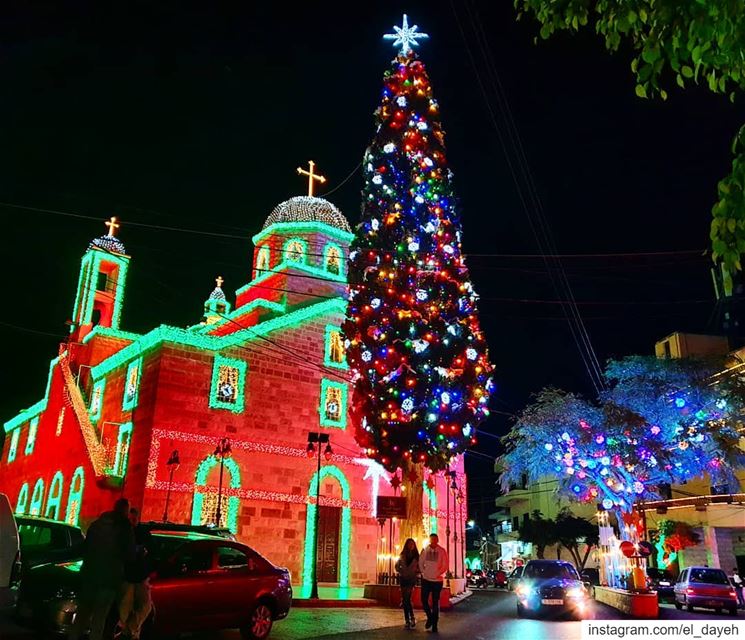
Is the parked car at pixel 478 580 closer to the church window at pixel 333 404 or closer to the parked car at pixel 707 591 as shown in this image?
the church window at pixel 333 404

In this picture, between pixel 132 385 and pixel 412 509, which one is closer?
pixel 412 509

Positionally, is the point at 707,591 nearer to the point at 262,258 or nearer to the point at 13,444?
the point at 262,258

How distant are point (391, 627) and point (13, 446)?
36.9m

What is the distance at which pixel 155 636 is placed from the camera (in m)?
9.93

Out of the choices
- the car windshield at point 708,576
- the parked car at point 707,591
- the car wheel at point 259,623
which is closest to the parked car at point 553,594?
the parked car at point 707,591

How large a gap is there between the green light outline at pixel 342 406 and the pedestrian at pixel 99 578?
21688mm

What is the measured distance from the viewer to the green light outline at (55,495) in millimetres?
31438

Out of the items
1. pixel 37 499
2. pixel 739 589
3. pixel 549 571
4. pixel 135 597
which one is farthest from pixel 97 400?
pixel 739 589

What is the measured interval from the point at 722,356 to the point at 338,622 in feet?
66.2

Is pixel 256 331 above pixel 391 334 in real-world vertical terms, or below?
above

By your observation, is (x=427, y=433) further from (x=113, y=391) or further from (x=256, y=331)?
(x=113, y=391)

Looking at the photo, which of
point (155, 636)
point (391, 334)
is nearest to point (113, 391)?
point (391, 334)

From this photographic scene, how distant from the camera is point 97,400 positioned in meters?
31.7

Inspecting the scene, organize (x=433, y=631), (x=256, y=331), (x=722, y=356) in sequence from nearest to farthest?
1. (x=433, y=631)
2. (x=722, y=356)
3. (x=256, y=331)
